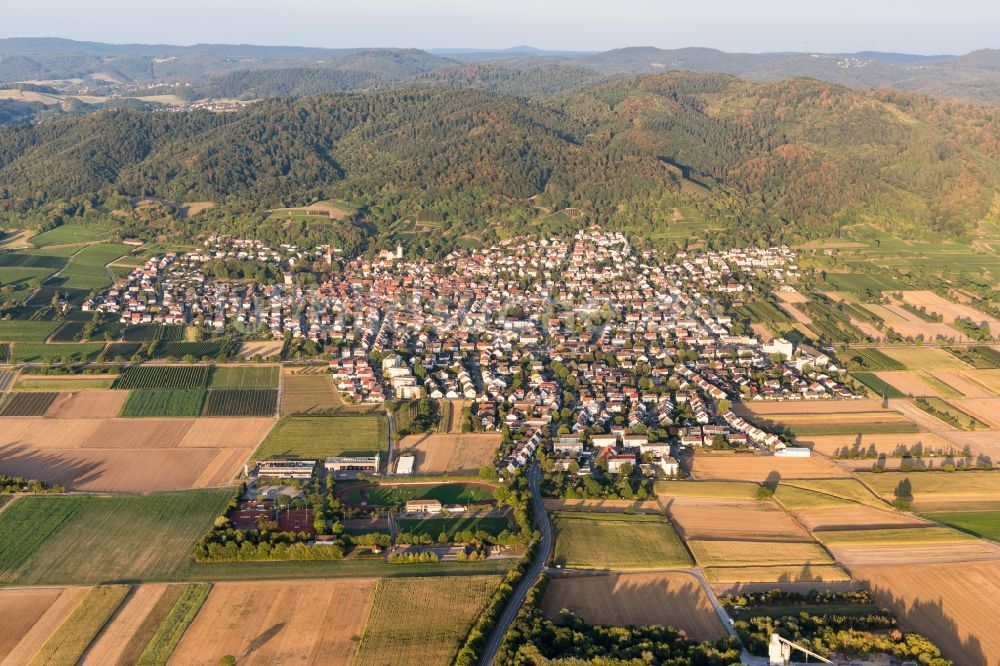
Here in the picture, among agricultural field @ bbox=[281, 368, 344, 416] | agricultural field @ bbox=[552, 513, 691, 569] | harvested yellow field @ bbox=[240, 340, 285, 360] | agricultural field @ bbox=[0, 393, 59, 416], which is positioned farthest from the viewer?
harvested yellow field @ bbox=[240, 340, 285, 360]

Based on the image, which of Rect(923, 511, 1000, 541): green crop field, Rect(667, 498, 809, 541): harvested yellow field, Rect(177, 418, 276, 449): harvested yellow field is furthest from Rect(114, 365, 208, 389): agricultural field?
Rect(923, 511, 1000, 541): green crop field

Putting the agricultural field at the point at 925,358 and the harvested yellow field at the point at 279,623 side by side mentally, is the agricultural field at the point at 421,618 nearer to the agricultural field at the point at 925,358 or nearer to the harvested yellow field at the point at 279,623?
the harvested yellow field at the point at 279,623

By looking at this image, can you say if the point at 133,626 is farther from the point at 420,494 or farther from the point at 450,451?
the point at 450,451

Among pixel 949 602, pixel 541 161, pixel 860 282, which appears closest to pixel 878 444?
pixel 949 602

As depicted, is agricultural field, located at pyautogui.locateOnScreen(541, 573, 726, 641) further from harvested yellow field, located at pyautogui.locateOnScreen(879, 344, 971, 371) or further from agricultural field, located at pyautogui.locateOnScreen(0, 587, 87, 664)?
harvested yellow field, located at pyautogui.locateOnScreen(879, 344, 971, 371)

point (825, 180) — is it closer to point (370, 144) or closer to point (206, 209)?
point (370, 144)

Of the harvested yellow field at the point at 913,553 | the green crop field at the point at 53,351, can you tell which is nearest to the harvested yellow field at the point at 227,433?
the green crop field at the point at 53,351
